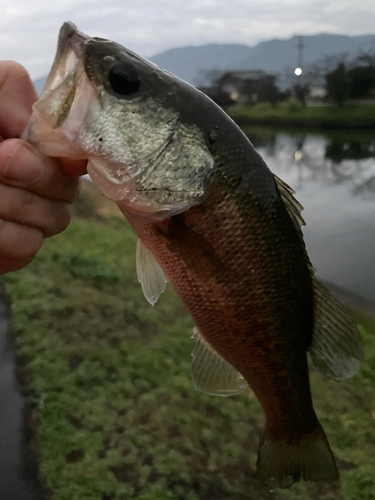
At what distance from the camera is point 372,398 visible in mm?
4250

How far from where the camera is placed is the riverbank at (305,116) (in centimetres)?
3562

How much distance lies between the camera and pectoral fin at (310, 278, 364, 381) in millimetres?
1636

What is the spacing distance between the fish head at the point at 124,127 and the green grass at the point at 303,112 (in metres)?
38.6

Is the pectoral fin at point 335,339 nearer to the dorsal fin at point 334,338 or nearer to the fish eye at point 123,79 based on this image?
the dorsal fin at point 334,338

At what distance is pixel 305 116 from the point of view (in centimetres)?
3978

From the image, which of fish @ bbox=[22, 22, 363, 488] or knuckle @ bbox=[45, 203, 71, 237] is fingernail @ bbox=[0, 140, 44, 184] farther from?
knuckle @ bbox=[45, 203, 71, 237]

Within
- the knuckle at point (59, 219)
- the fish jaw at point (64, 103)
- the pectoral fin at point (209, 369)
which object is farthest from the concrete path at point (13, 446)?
the fish jaw at point (64, 103)

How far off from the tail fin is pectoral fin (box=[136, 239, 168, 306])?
3.15ft

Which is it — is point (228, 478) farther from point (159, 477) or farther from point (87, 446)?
point (87, 446)

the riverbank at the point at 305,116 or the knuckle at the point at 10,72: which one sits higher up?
the riverbank at the point at 305,116

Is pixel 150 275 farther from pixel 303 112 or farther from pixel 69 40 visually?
pixel 303 112

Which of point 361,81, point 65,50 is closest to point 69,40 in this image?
point 65,50

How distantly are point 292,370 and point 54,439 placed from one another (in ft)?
6.93

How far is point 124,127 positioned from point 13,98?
49 centimetres
